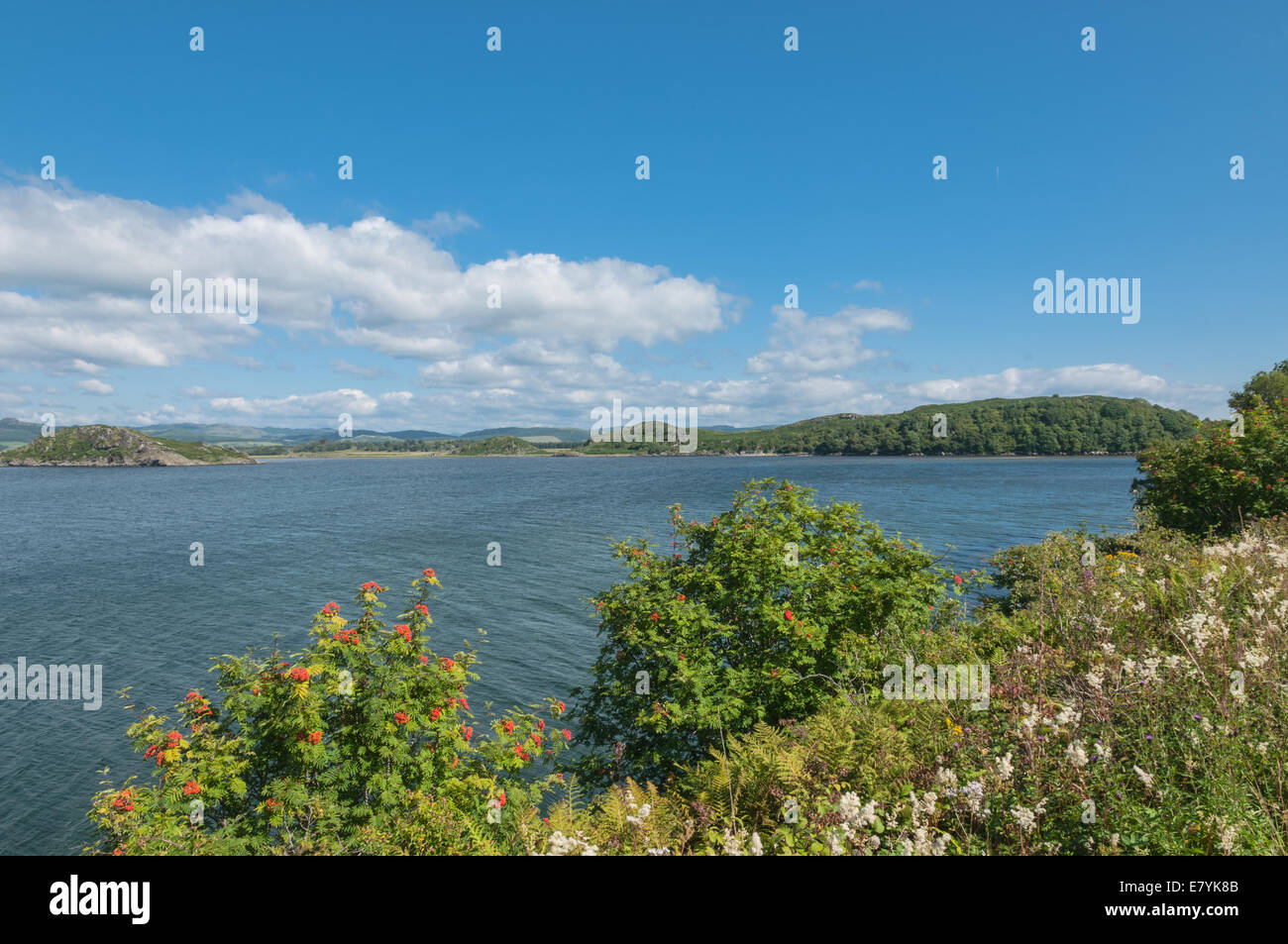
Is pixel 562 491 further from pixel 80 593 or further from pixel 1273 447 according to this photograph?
pixel 1273 447

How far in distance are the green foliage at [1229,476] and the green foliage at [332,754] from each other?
23.8m

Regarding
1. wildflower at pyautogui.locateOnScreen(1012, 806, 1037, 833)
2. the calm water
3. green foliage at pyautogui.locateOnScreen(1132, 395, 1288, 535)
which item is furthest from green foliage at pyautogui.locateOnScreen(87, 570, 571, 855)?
green foliage at pyautogui.locateOnScreen(1132, 395, 1288, 535)

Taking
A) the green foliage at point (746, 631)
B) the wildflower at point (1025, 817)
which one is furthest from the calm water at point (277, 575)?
the wildflower at point (1025, 817)

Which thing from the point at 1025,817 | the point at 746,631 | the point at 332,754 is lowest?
the point at 332,754

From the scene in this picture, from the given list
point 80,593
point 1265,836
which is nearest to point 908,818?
point 1265,836

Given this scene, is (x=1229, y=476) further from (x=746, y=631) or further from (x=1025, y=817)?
(x=1025, y=817)

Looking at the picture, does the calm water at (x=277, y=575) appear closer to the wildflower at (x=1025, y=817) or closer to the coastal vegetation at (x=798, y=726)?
the coastal vegetation at (x=798, y=726)

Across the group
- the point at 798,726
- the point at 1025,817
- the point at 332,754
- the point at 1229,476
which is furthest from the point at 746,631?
the point at 1229,476

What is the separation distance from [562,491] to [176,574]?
224 ft

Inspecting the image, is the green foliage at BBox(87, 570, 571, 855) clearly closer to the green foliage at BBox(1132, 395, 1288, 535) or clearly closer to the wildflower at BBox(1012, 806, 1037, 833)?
the wildflower at BBox(1012, 806, 1037, 833)

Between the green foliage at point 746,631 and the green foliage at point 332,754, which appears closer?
the green foliage at point 332,754

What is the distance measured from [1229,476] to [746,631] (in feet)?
64.6

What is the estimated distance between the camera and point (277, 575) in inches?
1639

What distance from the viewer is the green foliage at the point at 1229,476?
66.1 feet
